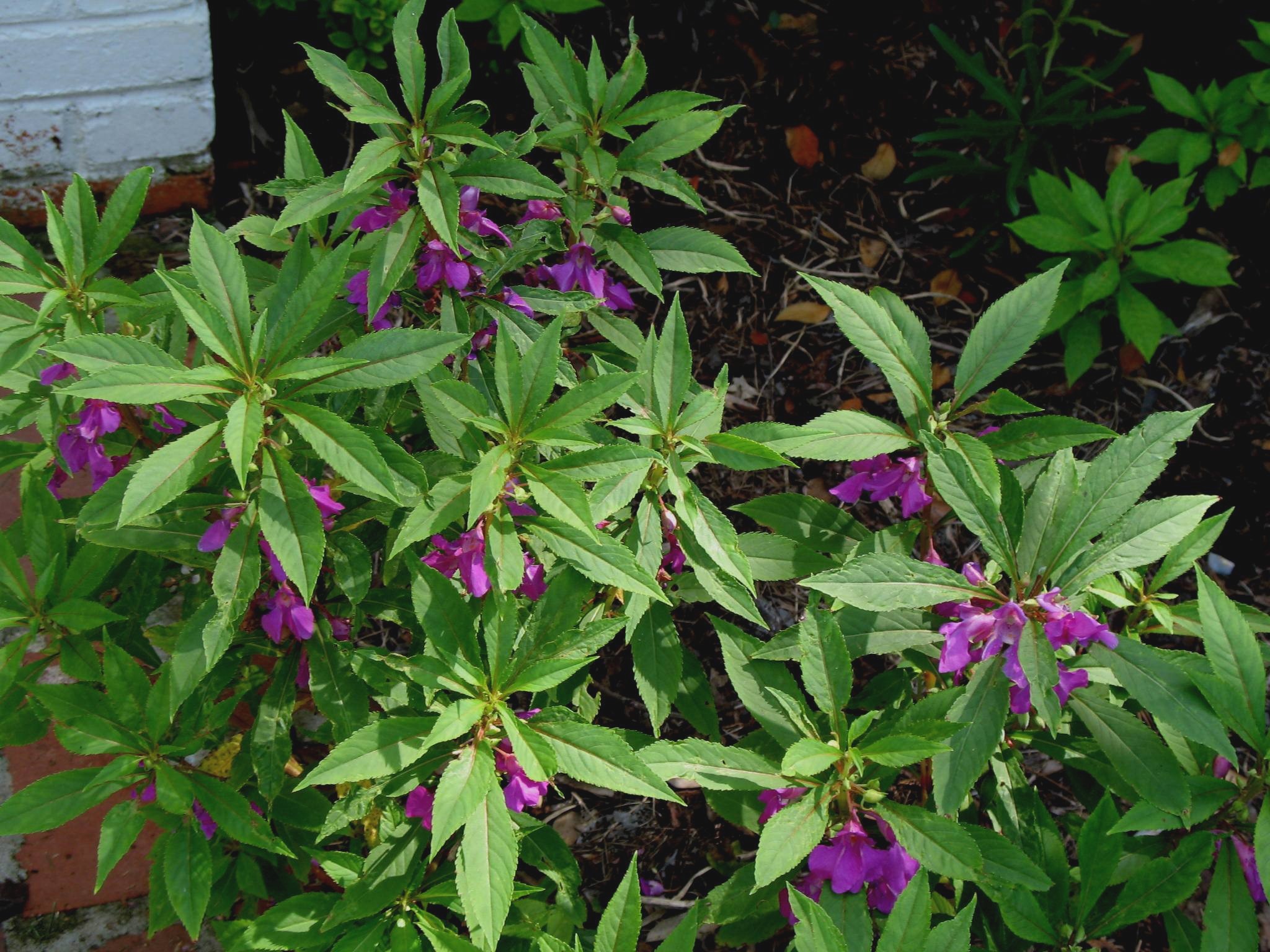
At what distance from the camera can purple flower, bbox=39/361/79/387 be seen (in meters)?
1.63

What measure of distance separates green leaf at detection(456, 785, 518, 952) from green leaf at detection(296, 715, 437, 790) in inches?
5.0

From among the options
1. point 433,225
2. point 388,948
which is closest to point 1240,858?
A: point 388,948

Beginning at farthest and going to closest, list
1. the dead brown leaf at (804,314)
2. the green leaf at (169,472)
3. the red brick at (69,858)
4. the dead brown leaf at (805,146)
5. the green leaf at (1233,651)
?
1. the dead brown leaf at (805,146)
2. the dead brown leaf at (804,314)
3. the red brick at (69,858)
4. the green leaf at (1233,651)
5. the green leaf at (169,472)

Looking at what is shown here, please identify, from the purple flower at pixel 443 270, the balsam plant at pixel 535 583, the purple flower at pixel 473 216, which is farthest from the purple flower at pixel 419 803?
the purple flower at pixel 473 216

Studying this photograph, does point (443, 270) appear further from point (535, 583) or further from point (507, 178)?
point (535, 583)

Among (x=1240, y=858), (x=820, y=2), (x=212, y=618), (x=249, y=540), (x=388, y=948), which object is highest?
(x=820, y=2)

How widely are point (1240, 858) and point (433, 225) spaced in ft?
5.36

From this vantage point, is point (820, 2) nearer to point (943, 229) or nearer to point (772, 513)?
point (943, 229)

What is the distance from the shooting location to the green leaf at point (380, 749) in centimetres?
140

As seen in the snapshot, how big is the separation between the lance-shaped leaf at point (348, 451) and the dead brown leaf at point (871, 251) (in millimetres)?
2177

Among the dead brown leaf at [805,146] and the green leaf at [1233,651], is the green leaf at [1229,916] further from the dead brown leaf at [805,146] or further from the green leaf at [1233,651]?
the dead brown leaf at [805,146]

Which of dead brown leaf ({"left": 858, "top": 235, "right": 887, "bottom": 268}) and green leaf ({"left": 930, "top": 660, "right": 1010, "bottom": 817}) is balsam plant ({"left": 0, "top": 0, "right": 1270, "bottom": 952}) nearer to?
green leaf ({"left": 930, "top": 660, "right": 1010, "bottom": 817})

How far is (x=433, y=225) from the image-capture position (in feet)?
5.09

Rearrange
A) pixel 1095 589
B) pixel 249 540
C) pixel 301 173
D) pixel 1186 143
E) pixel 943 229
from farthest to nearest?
pixel 943 229, pixel 1186 143, pixel 301 173, pixel 1095 589, pixel 249 540
